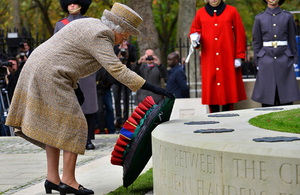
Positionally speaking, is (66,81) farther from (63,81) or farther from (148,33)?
(148,33)

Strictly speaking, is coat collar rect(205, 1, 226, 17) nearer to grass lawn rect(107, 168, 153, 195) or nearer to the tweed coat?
grass lawn rect(107, 168, 153, 195)

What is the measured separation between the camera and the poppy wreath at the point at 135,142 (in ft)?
13.0

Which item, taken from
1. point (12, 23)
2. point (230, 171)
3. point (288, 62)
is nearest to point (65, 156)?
point (230, 171)

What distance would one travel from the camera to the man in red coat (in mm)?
6977

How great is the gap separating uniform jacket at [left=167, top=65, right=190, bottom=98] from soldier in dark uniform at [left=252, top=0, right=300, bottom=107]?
2774 mm

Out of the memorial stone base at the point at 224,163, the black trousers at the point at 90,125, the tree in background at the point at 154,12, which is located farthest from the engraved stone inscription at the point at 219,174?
the tree in background at the point at 154,12

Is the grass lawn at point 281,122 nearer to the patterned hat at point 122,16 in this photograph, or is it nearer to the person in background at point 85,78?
the patterned hat at point 122,16

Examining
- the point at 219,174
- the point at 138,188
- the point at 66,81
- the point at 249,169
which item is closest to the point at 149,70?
the point at 138,188

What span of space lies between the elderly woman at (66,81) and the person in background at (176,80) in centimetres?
579

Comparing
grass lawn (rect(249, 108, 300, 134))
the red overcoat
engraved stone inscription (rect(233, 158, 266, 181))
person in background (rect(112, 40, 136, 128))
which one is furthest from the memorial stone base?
person in background (rect(112, 40, 136, 128))

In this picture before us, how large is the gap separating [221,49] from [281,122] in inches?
124

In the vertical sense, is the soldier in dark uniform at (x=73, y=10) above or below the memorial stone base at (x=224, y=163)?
above

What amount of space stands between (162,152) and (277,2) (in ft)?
14.6

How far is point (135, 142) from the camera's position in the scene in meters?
3.96
